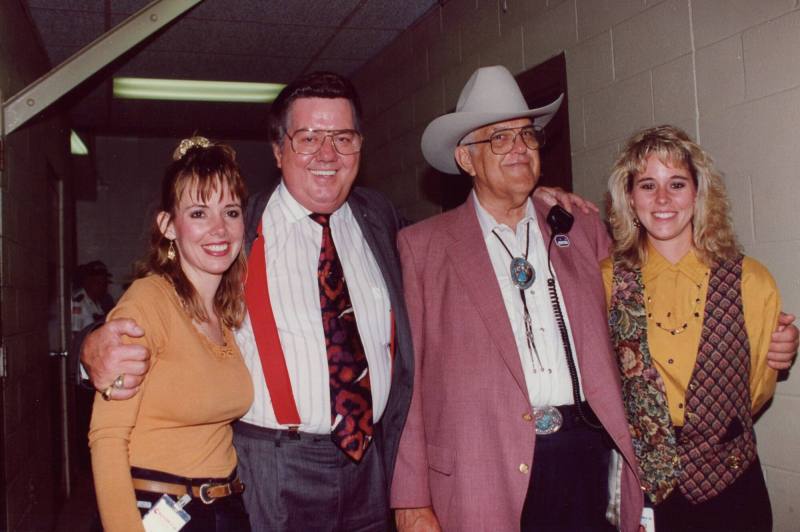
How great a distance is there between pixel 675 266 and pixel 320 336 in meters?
1.13

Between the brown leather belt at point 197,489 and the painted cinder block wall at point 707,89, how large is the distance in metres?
1.89

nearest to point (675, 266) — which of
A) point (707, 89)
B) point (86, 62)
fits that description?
point (707, 89)

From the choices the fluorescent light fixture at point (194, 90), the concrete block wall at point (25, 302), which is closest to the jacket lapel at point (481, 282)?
the concrete block wall at point (25, 302)

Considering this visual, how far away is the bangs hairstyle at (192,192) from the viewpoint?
1990 millimetres

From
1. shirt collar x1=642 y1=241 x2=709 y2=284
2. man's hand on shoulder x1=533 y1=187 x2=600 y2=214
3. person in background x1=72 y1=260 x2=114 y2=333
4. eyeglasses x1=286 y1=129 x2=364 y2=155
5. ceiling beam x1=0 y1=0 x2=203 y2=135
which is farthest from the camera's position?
person in background x1=72 y1=260 x2=114 y2=333

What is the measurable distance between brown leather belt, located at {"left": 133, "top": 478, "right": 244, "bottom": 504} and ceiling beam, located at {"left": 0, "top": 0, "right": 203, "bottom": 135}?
241 centimetres

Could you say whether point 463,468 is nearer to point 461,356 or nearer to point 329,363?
point 461,356

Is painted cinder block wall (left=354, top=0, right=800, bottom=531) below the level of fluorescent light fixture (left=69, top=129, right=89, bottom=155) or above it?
below

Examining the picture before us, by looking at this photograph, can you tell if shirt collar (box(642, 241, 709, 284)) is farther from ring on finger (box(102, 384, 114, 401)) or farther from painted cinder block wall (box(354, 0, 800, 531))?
ring on finger (box(102, 384, 114, 401))

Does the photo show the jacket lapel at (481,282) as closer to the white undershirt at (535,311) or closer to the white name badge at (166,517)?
the white undershirt at (535,311)

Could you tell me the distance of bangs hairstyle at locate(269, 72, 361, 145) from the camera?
2.40m

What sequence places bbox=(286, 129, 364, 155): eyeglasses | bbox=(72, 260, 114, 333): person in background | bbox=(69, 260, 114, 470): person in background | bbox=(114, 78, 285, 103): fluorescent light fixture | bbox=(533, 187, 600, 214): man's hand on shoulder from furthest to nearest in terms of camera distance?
bbox=(72, 260, 114, 333): person in background < bbox=(69, 260, 114, 470): person in background < bbox=(114, 78, 285, 103): fluorescent light fixture < bbox=(533, 187, 600, 214): man's hand on shoulder < bbox=(286, 129, 364, 155): eyeglasses

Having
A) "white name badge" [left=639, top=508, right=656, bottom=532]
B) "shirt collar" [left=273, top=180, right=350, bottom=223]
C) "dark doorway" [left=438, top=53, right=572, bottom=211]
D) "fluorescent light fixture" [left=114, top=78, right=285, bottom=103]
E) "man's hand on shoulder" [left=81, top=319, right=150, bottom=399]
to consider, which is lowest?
"white name badge" [left=639, top=508, right=656, bottom=532]

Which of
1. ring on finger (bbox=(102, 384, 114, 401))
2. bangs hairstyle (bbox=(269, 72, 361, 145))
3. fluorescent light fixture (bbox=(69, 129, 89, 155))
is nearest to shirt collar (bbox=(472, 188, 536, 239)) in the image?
bangs hairstyle (bbox=(269, 72, 361, 145))
